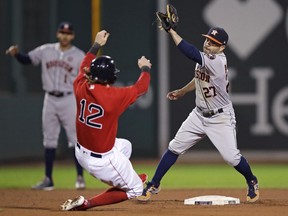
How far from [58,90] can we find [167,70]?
12.2 ft

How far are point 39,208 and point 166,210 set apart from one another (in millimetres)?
1304

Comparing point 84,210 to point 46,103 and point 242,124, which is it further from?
point 242,124

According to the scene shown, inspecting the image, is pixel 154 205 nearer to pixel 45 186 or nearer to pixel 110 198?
pixel 110 198

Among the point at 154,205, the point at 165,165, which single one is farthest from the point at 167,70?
the point at 154,205

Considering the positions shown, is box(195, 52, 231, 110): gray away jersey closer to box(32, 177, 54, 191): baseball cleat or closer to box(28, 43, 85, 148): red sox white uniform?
box(28, 43, 85, 148): red sox white uniform

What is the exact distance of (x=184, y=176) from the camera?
11.6 m

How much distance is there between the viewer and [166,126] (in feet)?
44.1

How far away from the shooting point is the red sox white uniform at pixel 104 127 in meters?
7.03

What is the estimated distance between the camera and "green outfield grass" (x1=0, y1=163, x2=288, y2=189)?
34.6 feet

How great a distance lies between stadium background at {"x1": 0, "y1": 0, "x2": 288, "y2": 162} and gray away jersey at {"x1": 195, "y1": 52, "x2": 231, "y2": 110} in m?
5.06

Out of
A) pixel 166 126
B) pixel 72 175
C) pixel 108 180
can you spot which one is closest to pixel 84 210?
pixel 108 180

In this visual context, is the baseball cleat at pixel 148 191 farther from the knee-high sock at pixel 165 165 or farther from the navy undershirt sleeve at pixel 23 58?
the navy undershirt sleeve at pixel 23 58

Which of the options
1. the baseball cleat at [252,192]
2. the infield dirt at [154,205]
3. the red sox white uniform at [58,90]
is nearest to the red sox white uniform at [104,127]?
the infield dirt at [154,205]

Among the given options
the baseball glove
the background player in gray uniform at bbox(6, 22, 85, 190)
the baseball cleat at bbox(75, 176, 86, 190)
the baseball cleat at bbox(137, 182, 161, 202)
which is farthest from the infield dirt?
the baseball glove
